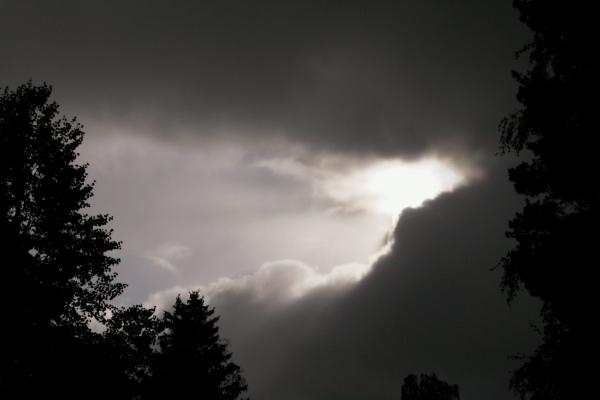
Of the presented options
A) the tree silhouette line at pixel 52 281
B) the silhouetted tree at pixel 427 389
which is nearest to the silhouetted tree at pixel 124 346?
the tree silhouette line at pixel 52 281

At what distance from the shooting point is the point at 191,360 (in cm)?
2294

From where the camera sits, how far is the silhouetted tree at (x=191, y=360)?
21750mm

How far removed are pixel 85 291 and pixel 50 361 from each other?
2.10m

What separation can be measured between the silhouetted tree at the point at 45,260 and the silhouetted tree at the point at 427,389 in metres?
42.7

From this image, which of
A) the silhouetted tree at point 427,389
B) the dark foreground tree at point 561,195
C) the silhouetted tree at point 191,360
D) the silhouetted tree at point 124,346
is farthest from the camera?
the silhouetted tree at point 427,389

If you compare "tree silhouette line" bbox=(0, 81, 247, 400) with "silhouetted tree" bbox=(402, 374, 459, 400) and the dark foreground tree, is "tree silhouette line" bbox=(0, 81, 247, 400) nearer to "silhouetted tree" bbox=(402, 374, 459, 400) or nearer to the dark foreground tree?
the dark foreground tree

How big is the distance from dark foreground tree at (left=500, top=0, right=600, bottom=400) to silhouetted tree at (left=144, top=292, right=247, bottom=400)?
660 inches

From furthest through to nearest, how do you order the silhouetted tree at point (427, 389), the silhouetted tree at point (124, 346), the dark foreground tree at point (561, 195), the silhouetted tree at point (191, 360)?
1. the silhouetted tree at point (427, 389)
2. the silhouetted tree at point (191, 360)
3. the silhouetted tree at point (124, 346)
4. the dark foreground tree at point (561, 195)

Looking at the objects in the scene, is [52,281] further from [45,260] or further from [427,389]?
[427,389]

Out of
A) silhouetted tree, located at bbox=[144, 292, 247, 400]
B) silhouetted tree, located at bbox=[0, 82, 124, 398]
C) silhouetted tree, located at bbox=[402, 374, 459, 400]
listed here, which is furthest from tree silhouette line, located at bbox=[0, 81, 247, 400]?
silhouetted tree, located at bbox=[402, 374, 459, 400]

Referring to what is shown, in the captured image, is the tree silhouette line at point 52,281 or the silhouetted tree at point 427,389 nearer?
the tree silhouette line at point 52,281

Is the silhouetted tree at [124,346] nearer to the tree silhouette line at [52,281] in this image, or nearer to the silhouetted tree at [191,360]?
the tree silhouette line at [52,281]

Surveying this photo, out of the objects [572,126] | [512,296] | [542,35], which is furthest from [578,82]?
[512,296]

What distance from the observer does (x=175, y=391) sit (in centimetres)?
2147
